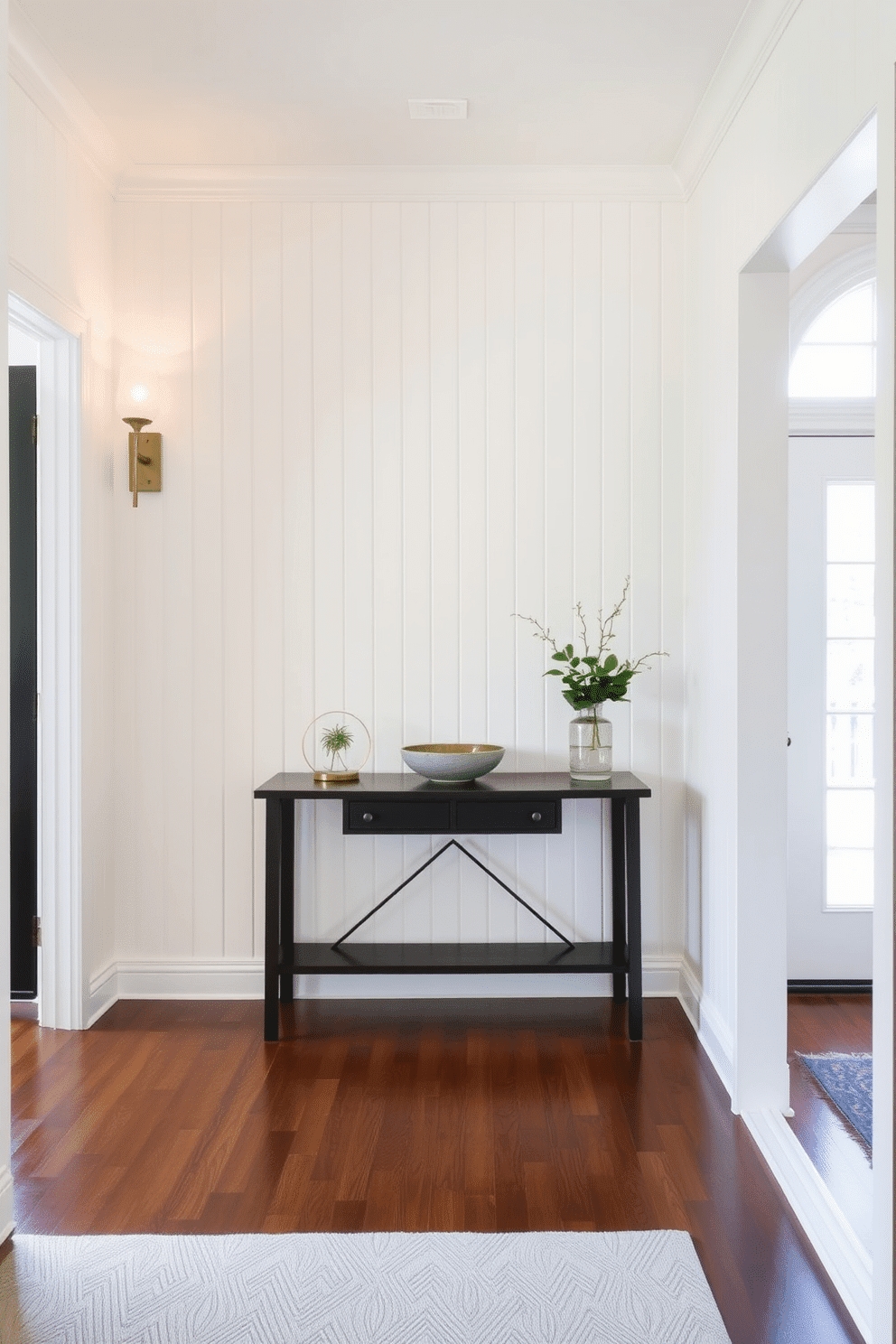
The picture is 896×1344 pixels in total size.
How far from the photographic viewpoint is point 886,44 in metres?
1.81

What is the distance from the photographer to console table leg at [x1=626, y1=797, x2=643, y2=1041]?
329 centimetres

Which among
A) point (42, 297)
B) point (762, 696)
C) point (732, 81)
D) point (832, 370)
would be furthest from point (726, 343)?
point (42, 297)

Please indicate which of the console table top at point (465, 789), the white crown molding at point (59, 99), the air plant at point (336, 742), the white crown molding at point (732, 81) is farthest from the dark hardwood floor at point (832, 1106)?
the white crown molding at point (59, 99)

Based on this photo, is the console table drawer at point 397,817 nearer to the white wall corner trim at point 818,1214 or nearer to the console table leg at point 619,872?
the console table leg at point 619,872

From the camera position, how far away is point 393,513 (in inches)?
144

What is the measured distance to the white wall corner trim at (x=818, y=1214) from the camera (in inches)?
76.2

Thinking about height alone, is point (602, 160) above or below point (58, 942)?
above

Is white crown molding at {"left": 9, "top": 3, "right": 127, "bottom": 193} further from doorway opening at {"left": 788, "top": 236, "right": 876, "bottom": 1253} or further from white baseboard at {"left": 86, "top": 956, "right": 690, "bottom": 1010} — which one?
white baseboard at {"left": 86, "top": 956, "right": 690, "bottom": 1010}

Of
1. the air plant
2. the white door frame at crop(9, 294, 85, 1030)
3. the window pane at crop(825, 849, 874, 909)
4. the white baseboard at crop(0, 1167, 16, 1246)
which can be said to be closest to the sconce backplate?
the white door frame at crop(9, 294, 85, 1030)

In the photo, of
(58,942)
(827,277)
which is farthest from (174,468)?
(827,277)

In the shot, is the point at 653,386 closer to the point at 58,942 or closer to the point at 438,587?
the point at 438,587

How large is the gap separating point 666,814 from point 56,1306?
7.84 feet

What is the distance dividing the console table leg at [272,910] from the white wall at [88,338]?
639 millimetres

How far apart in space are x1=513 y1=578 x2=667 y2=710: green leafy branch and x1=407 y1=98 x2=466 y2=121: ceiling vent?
160 cm
